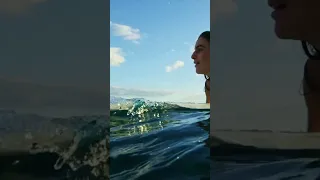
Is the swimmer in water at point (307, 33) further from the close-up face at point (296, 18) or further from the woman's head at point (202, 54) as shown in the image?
the woman's head at point (202, 54)

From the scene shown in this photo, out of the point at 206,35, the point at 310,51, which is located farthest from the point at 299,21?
the point at 206,35

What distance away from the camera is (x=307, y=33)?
3.01m

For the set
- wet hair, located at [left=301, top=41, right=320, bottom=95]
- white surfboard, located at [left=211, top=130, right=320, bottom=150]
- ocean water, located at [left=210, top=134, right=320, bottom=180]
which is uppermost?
wet hair, located at [left=301, top=41, right=320, bottom=95]

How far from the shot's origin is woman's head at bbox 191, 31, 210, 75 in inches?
130

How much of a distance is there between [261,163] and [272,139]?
0.21 metres

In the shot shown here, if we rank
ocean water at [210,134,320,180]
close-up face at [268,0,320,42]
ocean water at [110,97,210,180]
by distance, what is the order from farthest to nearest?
ocean water at [110,97,210,180]
ocean water at [210,134,320,180]
close-up face at [268,0,320,42]

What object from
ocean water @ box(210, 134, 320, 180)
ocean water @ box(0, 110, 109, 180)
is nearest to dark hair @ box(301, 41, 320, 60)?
ocean water @ box(210, 134, 320, 180)

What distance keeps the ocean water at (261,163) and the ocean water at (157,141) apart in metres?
0.12

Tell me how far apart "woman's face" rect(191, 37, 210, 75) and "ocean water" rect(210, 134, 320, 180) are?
25.0 inches

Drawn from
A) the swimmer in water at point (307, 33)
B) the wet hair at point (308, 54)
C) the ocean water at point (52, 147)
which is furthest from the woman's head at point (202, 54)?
the ocean water at point (52, 147)

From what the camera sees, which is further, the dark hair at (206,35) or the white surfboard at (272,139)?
the dark hair at (206,35)

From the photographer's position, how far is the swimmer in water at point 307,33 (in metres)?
2.96

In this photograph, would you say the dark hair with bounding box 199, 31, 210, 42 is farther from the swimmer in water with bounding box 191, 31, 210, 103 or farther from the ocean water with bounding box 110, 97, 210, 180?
the ocean water with bounding box 110, 97, 210, 180

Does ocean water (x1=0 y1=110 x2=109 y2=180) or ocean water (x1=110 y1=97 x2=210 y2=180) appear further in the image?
ocean water (x1=110 y1=97 x2=210 y2=180)
